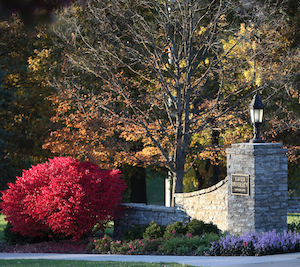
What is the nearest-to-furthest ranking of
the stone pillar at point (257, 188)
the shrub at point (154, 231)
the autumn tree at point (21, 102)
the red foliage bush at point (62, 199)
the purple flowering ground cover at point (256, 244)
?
the purple flowering ground cover at point (256, 244) → the stone pillar at point (257, 188) → the shrub at point (154, 231) → the red foliage bush at point (62, 199) → the autumn tree at point (21, 102)

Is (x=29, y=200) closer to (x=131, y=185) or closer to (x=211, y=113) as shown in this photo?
(x=211, y=113)

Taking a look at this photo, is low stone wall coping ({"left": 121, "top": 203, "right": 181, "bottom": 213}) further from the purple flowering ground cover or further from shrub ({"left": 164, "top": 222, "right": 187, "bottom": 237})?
the purple flowering ground cover

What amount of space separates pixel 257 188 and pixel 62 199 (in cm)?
581

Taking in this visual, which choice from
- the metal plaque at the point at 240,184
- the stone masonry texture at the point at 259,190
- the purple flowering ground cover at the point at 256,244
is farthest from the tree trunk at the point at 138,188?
the purple flowering ground cover at the point at 256,244

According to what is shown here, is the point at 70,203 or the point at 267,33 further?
the point at 267,33

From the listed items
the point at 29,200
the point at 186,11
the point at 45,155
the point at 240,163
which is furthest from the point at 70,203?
the point at 45,155

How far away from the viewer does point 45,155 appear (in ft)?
74.5

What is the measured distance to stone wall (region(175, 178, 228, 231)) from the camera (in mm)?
13281

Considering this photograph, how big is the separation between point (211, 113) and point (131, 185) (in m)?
7.04

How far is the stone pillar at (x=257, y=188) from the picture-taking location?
1171 cm

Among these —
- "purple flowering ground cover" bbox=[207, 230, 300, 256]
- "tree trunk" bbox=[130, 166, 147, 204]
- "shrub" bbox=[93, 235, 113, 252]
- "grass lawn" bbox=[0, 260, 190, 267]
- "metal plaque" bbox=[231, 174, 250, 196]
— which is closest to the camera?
"grass lawn" bbox=[0, 260, 190, 267]

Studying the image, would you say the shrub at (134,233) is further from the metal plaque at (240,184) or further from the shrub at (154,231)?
the metal plaque at (240,184)

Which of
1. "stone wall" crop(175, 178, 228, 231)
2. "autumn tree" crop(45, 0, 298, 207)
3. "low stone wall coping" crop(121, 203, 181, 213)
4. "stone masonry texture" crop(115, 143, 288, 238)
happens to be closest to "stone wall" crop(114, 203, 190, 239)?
"low stone wall coping" crop(121, 203, 181, 213)

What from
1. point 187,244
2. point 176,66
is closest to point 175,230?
point 187,244
